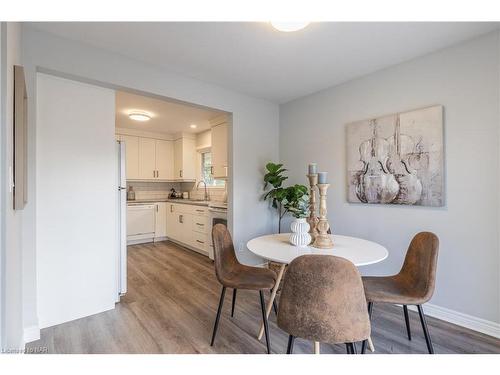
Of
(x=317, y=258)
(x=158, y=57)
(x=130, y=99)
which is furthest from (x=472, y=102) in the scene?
(x=130, y=99)

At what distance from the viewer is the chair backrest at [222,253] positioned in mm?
1938

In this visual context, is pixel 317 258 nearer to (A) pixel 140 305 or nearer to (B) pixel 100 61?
(A) pixel 140 305

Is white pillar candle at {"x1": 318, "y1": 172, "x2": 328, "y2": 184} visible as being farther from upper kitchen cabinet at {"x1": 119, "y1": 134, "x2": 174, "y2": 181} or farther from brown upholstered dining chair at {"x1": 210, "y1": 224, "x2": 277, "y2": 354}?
upper kitchen cabinet at {"x1": 119, "y1": 134, "x2": 174, "y2": 181}

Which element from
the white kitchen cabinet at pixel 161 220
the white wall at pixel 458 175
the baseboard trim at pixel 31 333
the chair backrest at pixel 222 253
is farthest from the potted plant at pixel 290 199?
the white kitchen cabinet at pixel 161 220

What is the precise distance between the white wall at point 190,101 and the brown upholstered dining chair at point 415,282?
1.80 m

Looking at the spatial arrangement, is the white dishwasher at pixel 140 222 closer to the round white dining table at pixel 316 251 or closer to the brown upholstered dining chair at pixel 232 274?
the brown upholstered dining chair at pixel 232 274

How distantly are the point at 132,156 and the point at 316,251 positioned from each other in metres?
4.54

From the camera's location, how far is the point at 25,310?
186 centimetres

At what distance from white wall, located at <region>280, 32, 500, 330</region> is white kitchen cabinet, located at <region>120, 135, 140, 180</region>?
4.27 m

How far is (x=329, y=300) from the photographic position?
1.13 meters

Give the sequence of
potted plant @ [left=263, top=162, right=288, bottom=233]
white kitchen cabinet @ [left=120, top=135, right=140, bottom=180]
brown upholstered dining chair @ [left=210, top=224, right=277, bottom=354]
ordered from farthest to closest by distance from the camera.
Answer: white kitchen cabinet @ [left=120, top=135, right=140, bottom=180] → potted plant @ [left=263, top=162, right=288, bottom=233] → brown upholstered dining chair @ [left=210, top=224, right=277, bottom=354]

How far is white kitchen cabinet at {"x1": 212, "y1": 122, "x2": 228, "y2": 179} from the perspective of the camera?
3.88m

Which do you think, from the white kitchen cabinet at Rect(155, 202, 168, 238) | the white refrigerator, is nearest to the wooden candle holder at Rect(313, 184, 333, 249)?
the white refrigerator

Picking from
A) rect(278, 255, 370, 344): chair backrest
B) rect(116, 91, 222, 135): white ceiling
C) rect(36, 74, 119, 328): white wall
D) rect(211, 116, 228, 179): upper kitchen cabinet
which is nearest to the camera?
rect(278, 255, 370, 344): chair backrest
